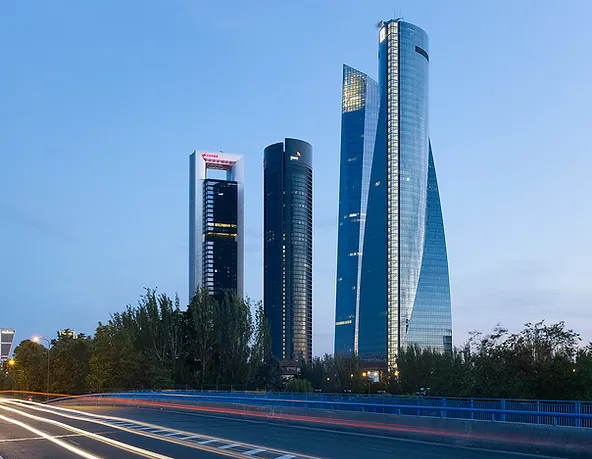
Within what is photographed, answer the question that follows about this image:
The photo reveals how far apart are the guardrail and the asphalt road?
226 cm

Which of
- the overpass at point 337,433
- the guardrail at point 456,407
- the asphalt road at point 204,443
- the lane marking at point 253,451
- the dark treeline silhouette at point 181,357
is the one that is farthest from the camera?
the dark treeline silhouette at point 181,357

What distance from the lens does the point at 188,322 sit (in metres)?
99.7

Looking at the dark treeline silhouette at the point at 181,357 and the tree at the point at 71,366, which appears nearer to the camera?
the dark treeline silhouette at the point at 181,357

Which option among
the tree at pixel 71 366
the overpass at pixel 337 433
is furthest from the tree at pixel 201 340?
the overpass at pixel 337 433

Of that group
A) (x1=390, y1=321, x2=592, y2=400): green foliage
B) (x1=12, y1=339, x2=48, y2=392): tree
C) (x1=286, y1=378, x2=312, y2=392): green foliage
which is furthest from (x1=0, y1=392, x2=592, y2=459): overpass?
(x1=12, y1=339, x2=48, y2=392): tree

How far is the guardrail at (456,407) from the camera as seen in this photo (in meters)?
22.0

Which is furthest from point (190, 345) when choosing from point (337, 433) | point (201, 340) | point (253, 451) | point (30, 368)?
point (253, 451)

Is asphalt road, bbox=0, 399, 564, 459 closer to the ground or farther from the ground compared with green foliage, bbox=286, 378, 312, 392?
farther from the ground

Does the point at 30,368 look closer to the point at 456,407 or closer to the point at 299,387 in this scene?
the point at 299,387

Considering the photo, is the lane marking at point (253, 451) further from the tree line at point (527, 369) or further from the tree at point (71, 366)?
the tree at point (71, 366)

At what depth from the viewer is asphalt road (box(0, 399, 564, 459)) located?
19672 millimetres

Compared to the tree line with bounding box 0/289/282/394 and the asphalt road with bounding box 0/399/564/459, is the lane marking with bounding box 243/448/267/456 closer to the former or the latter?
the asphalt road with bounding box 0/399/564/459

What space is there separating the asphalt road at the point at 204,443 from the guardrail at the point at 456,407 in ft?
7.40

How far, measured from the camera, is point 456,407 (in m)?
25.2
